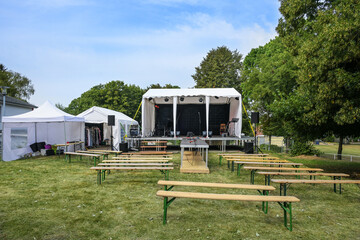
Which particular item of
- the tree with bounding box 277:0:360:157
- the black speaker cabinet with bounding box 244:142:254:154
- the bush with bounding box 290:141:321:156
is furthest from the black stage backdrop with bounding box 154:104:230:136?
the tree with bounding box 277:0:360:157

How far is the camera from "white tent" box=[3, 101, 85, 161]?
8.47 m

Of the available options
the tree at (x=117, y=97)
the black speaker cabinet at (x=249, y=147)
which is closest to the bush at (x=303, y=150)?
the black speaker cabinet at (x=249, y=147)

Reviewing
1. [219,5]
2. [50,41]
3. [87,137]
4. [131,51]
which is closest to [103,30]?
[131,51]

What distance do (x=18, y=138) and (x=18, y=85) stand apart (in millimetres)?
23638

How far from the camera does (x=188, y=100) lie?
13.0m

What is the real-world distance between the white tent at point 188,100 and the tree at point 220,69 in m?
12.4

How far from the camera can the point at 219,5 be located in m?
7.21

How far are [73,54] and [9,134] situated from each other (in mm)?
5428

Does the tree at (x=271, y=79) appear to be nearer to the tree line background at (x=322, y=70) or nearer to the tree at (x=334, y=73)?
the tree line background at (x=322, y=70)

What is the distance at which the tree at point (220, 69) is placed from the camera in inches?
984

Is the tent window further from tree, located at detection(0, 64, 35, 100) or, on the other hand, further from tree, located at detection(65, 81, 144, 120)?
tree, located at detection(0, 64, 35, 100)

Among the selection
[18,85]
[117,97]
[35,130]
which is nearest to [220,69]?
[117,97]

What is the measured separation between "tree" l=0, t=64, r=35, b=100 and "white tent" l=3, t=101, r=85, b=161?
67.3 ft

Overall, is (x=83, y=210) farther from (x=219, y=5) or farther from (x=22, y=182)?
(x=219, y=5)
